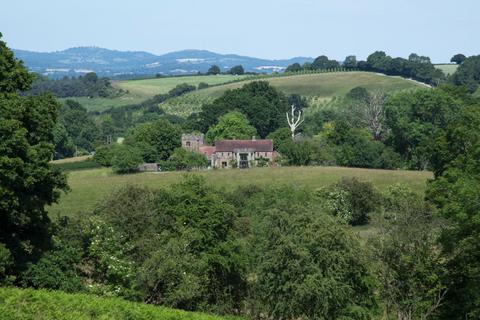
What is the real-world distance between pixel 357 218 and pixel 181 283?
30888 mm

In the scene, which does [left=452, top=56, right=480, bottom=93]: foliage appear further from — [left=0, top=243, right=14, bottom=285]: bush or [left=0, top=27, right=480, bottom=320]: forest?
[left=0, top=243, right=14, bottom=285]: bush

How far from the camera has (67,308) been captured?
82.0 ft

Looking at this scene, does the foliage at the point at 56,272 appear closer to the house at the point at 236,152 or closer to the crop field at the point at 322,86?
the house at the point at 236,152

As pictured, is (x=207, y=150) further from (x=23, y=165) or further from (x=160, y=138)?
(x=23, y=165)

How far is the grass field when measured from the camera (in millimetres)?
73062

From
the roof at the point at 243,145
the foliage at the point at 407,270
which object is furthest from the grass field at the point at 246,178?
the foliage at the point at 407,270

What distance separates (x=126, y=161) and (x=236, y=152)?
69.8ft

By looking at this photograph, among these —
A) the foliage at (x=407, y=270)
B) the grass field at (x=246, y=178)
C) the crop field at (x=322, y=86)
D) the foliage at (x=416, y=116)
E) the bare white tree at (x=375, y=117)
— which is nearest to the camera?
the foliage at (x=407, y=270)

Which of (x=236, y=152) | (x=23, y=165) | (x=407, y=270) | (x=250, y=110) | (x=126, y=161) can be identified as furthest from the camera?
(x=250, y=110)

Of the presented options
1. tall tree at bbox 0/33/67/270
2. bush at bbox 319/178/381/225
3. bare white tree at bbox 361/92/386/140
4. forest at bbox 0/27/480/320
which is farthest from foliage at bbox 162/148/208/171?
tall tree at bbox 0/33/67/270

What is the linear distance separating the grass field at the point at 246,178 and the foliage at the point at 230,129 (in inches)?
1176

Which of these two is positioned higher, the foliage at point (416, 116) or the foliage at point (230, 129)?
the foliage at point (416, 116)

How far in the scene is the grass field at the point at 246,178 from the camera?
73.1 metres

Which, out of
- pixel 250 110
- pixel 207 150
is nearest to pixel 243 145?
pixel 207 150
